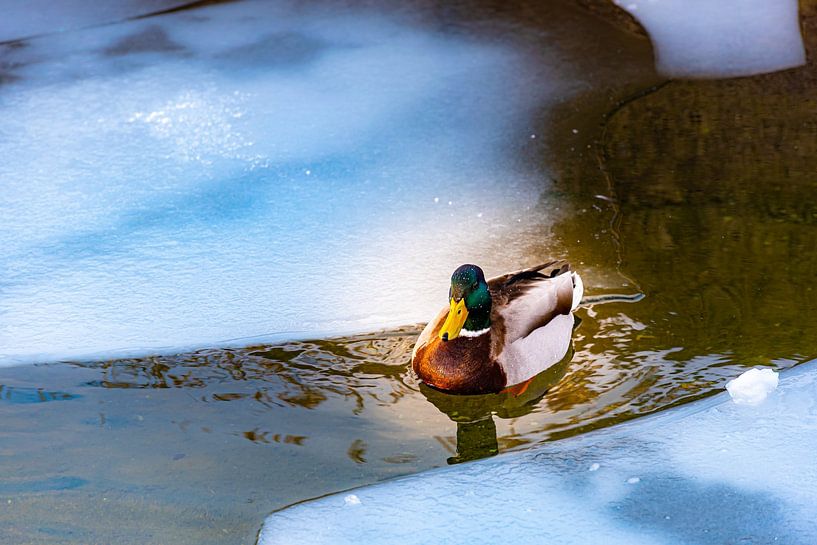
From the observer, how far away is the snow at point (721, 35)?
6.22m

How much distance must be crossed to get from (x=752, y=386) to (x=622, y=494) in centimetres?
69

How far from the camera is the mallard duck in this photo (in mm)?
3804

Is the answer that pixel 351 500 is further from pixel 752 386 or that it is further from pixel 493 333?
pixel 752 386

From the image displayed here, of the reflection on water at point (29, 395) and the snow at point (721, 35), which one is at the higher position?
the snow at point (721, 35)

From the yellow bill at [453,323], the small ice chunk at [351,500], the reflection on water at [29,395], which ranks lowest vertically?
the small ice chunk at [351,500]

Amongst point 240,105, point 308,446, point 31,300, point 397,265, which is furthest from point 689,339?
point 240,105

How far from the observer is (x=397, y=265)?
442 centimetres

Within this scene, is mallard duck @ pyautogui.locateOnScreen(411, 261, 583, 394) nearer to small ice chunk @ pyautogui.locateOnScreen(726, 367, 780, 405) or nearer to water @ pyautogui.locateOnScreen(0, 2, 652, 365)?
water @ pyautogui.locateOnScreen(0, 2, 652, 365)

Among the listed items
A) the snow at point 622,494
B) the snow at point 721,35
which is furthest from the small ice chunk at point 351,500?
the snow at point 721,35

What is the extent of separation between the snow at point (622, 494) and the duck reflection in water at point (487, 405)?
183 mm

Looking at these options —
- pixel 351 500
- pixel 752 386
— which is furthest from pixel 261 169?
pixel 752 386

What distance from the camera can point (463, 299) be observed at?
381 cm

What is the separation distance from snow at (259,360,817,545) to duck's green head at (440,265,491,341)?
543 millimetres

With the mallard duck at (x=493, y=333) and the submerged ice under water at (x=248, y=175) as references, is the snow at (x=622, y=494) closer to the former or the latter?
the mallard duck at (x=493, y=333)
